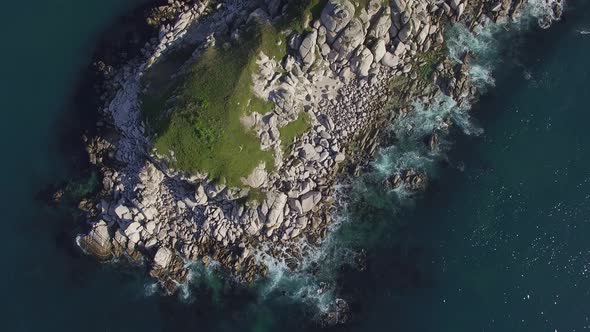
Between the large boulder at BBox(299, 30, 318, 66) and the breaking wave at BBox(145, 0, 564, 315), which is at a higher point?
the large boulder at BBox(299, 30, 318, 66)

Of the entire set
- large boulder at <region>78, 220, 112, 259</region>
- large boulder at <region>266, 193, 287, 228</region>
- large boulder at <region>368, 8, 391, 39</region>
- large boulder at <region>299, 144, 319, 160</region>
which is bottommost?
large boulder at <region>78, 220, 112, 259</region>

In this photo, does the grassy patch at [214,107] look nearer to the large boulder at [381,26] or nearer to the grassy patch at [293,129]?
the grassy patch at [293,129]

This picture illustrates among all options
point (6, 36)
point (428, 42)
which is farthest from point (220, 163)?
point (6, 36)

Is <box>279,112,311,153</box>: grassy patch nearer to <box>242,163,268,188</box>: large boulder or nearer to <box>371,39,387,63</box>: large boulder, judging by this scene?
<box>242,163,268,188</box>: large boulder

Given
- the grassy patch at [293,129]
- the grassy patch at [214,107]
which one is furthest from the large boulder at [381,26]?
the grassy patch at [293,129]

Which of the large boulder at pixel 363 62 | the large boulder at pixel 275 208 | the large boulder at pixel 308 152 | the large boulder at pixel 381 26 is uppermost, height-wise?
the large boulder at pixel 381 26

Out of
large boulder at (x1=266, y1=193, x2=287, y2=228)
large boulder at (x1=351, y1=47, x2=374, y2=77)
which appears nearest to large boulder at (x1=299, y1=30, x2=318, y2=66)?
large boulder at (x1=351, y1=47, x2=374, y2=77)

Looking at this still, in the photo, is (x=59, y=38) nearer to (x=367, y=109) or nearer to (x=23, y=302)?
(x=23, y=302)

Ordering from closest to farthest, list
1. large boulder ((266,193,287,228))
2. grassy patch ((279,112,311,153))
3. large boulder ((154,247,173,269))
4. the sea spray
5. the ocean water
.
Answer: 1. the ocean water
2. large boulder ((266,193,287,228))
3. grassy patch ((279,112,311,153))
4. large boulder ((154,247,173,269))
5. the sea spray
